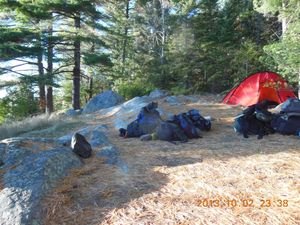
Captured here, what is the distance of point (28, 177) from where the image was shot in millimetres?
2766

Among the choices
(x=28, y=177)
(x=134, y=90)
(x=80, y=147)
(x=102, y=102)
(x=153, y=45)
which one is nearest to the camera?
(x=28, y=177)

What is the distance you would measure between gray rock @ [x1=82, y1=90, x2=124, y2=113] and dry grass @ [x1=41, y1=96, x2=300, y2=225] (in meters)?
8.00

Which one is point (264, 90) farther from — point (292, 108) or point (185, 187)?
point (185, 187)

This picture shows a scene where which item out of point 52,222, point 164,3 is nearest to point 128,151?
point 52,222

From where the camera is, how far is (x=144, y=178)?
10.4ft

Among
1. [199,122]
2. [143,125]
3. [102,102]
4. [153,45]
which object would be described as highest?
[153,45]

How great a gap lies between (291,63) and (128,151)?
401cm

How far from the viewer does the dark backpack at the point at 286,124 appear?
486 centimetres

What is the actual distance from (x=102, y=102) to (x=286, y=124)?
8.48 meters

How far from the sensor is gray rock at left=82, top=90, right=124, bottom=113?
39.5ft

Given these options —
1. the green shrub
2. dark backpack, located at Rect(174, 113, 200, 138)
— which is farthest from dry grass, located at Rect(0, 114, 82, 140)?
the green shrub

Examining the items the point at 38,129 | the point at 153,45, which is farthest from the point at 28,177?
the point at 153,45

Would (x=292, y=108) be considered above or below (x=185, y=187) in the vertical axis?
above

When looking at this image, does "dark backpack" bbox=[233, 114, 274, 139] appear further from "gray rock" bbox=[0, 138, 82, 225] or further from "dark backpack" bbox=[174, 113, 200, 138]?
"gray rock" bbox=[0, 138, 82, 225]
